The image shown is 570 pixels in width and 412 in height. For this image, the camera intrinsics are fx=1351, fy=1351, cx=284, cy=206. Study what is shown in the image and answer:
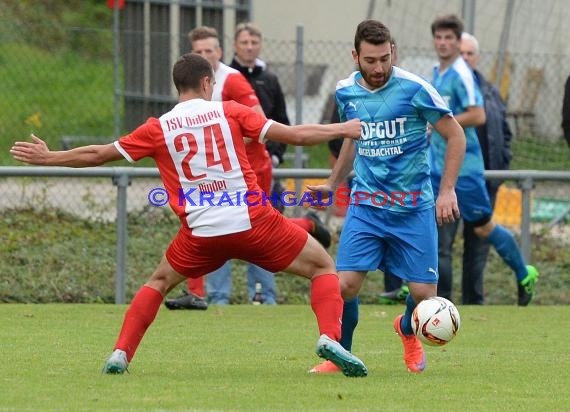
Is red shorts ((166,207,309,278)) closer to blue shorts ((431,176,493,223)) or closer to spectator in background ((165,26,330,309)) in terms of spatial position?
spectator in background ((165,26,330,309))

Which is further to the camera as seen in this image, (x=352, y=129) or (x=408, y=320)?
(x=408, y=320)

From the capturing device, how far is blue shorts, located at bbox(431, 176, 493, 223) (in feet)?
36.7

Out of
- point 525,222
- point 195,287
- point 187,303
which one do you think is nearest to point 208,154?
point 187,303

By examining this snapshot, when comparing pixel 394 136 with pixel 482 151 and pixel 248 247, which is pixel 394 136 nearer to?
pixel 248 247

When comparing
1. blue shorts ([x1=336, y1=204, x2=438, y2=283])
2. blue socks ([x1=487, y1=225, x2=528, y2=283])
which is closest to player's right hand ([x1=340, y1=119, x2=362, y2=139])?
blue shorts ([x1=336, y1=204, x2=438, y2=283])

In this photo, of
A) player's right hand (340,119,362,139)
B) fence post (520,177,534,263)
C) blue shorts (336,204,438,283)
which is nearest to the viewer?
player's right hand (340,119,362,139)

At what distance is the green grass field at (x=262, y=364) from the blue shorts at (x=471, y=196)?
0.82m

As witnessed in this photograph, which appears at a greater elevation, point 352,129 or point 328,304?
point 352,129

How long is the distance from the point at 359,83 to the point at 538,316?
388 cm

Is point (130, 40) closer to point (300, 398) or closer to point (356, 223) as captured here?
point (356, 223)

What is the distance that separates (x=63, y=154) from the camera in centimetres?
713

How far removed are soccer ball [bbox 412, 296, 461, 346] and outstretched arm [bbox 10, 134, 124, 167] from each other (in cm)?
187

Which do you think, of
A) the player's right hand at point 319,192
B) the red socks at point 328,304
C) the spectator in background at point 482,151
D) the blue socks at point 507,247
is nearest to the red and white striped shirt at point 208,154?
the player's right hand at point 319,192

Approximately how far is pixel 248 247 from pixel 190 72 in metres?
0.98
